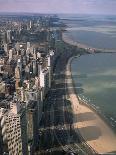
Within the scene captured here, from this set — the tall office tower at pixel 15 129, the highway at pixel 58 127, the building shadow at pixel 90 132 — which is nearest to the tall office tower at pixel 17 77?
the highway at pixel 58 127

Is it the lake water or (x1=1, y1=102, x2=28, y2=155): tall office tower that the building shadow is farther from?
(x1=1, y1=102, x2=28, y2=155): tall office tower

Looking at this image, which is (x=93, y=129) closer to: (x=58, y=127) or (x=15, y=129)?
(x=58, y=127)

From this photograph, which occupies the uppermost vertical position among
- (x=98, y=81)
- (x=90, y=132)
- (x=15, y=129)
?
(x=15, y=129)

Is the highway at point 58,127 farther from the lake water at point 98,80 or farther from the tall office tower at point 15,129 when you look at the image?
the tall office tower at point 15,129

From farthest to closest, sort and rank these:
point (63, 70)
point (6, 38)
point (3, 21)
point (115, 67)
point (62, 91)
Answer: point (3, 21) → point (6, 38) → point (115, 67) → point (63, 70) → point (62, 91)

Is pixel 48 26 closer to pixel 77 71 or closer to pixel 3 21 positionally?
pixel 3 21

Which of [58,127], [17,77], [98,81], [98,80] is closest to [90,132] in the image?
[58,127]

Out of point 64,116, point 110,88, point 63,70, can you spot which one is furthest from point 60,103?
point 63,70
